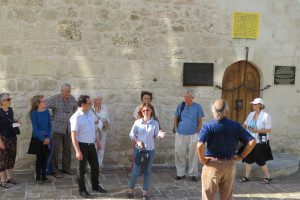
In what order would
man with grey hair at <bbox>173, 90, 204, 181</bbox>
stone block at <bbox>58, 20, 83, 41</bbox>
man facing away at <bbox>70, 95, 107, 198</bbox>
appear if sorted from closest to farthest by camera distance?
man facing away at <bbox>70, 95, 107, 198</bbox>, man with grey hair at <bbox>173, 90, 204, 181</bbox>, stone block at <bbox>58, 20, 83, 41</bbox>

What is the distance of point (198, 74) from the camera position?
25.9 ft

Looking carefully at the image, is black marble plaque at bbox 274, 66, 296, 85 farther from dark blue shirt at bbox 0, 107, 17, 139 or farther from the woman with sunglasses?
dark blue shirt at bbox 0, 107, 17, 139

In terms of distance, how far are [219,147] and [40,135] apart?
325cm

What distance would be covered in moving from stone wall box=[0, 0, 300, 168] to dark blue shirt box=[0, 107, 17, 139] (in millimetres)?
923

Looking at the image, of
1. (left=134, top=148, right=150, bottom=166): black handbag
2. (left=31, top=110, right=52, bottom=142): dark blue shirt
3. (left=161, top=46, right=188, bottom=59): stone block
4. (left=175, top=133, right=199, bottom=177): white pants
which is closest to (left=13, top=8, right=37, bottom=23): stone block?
(left=31, top=110, right=52, bottom=142): dark blue shirt

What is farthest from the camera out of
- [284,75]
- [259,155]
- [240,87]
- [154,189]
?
[284,75]

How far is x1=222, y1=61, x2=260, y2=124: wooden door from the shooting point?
8180 mm

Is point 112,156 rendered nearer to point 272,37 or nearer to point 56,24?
point 56,24

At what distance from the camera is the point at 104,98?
7.51m

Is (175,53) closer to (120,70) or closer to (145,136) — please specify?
(120,70)

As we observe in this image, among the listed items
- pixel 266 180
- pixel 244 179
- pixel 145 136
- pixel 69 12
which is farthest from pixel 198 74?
pixel 69 12

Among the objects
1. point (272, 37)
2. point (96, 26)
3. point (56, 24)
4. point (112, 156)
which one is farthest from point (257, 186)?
point (56, 24)

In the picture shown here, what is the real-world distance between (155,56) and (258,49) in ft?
7.37

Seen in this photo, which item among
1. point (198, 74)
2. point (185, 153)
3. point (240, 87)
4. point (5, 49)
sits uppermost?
point (5, 49)
